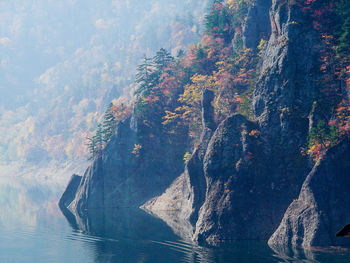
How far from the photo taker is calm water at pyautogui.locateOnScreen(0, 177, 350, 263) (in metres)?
39.4

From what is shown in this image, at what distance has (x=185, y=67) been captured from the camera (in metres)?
84.9

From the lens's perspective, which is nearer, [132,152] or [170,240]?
[170,240]

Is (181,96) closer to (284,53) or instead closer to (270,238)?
(284,53)

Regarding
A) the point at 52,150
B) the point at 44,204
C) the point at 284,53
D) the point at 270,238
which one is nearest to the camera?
the point at 270,238

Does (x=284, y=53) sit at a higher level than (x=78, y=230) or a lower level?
higher

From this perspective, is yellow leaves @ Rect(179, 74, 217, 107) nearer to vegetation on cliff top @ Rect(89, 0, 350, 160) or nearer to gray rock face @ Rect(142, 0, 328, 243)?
vegetation on cliff top @ Rect(89, 0, 350, 160)

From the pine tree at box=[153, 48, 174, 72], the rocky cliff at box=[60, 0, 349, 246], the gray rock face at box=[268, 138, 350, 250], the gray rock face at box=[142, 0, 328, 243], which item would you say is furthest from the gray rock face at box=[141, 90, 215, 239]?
the pine tree at box=[153, 48, 174, 72]

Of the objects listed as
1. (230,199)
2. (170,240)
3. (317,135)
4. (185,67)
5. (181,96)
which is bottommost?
(170,240)

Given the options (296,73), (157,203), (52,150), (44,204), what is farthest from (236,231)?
(52,150)

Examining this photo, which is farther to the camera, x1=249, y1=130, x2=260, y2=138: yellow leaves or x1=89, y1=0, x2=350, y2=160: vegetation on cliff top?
x1=249, y1=130, x2=260, y2=138: yellow leaves

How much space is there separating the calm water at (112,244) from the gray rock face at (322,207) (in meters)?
2.12

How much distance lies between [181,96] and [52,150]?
13025 centimetres

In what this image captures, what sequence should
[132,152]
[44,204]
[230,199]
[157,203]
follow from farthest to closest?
1. [44,204]
2. [132,152]
3. [157,203]
4. [230,199]

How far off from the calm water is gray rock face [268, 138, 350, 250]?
212cm
